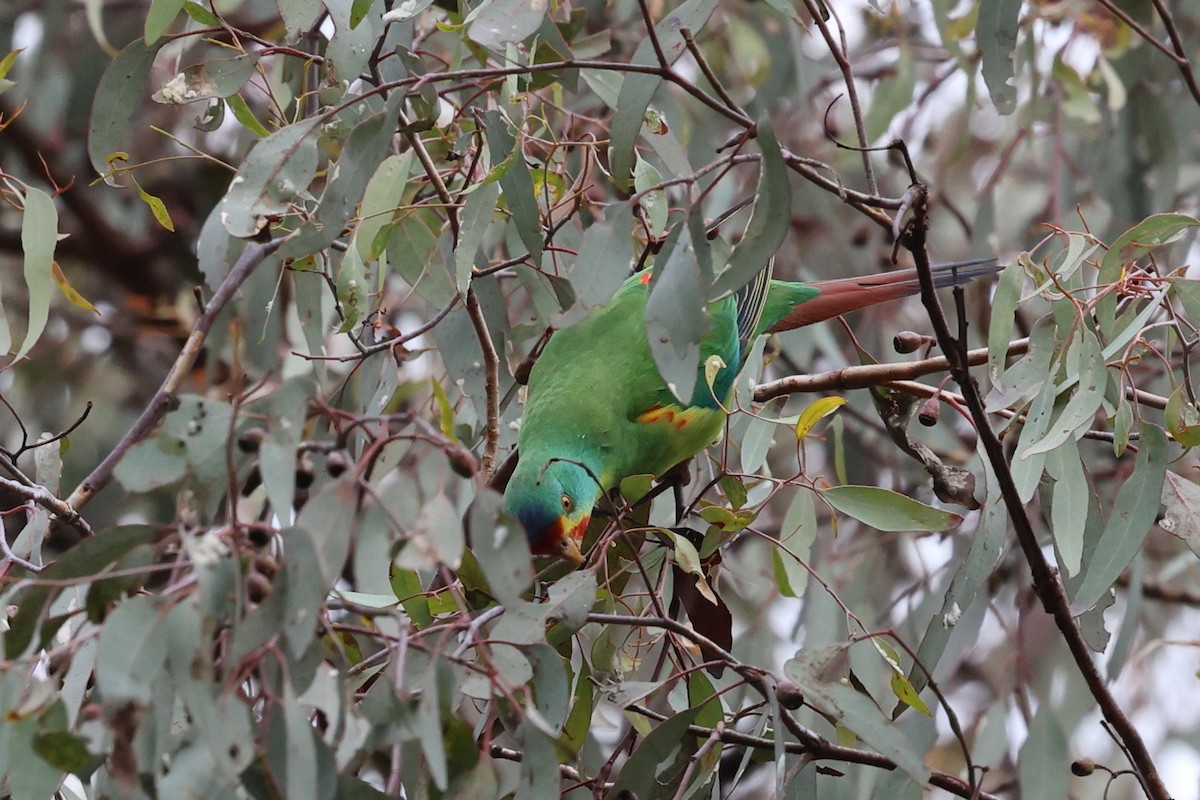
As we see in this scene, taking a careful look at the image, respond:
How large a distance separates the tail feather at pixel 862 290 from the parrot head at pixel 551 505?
39.3 inches

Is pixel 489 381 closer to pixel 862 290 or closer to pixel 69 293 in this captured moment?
pixel 69 293

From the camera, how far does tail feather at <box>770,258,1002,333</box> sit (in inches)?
118

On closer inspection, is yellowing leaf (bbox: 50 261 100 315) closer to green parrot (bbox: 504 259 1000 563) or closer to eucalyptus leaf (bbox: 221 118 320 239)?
eucalyptus leaf (bbox: 221 118 320 239)

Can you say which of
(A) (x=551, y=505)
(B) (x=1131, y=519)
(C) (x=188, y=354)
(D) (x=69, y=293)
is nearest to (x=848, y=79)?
(B) (x=1131, y=519)

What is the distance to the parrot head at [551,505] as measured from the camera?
2312 millimetres

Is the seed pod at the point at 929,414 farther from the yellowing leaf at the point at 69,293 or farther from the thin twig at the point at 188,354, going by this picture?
the yellowing leaf at the point at 69,293

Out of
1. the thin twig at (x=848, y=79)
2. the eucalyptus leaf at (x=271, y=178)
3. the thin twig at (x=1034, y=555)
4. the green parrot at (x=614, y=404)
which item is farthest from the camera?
the green parrot at (x=614, y=404)

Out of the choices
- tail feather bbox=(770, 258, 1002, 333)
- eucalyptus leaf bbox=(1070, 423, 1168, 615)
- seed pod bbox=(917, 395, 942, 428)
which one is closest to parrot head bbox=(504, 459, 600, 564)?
seed pod bbox=(917, 395, 942, 428)

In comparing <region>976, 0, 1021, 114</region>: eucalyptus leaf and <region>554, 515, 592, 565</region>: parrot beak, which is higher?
<region>976, 0, 1021, 114</region>: eucalyptus leaf

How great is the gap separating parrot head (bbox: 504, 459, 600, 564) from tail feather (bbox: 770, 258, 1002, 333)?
1.00 meters

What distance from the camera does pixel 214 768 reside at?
3.92 ft

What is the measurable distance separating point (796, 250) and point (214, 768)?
362cm

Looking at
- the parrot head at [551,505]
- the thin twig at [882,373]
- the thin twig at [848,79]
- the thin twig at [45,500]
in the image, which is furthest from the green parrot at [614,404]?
the thin twig at [45,500]

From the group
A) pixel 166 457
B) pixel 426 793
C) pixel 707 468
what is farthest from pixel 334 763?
pixel 707 468
